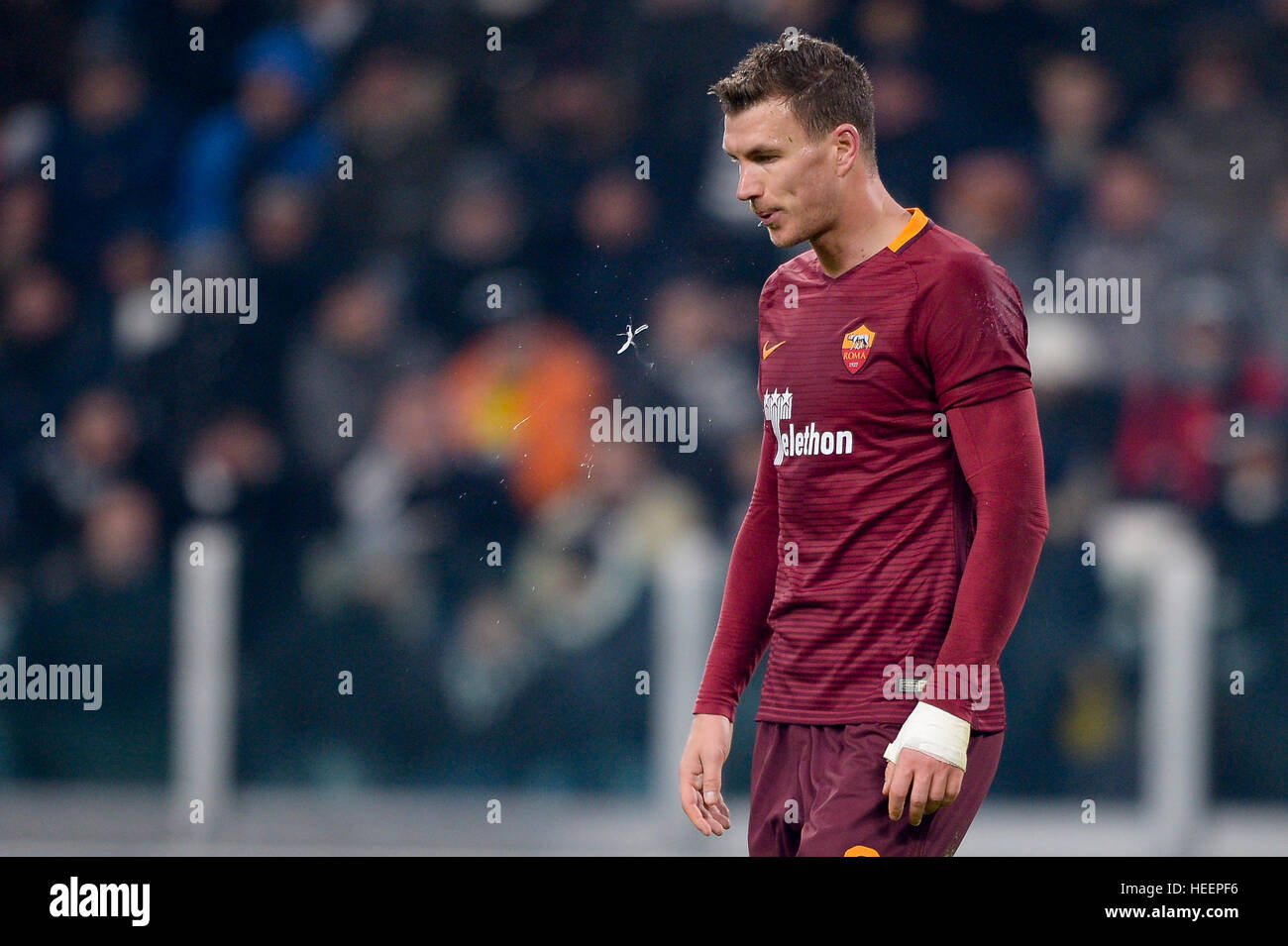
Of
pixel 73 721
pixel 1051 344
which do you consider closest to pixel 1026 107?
pixel 1051 344

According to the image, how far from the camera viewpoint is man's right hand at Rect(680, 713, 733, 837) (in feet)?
8.09

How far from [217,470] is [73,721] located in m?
0.89

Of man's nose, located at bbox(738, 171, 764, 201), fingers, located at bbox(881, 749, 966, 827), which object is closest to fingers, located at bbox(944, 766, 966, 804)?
fingers, located at bbox(881, 749, 966, 827)

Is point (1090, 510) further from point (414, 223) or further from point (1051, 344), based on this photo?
point (414, 223)

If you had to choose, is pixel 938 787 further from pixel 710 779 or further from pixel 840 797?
pixel 710 779

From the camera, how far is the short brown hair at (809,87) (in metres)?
2.40

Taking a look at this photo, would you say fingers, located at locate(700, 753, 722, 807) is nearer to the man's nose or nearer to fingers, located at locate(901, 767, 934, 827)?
fingers, located at locate(901, 767, 934, 827)

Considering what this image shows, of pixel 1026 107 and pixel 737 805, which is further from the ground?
pixel 1026 107

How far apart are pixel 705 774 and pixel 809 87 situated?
40.4 inches

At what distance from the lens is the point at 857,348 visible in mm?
2344

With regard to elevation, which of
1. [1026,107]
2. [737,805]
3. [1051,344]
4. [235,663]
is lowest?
[737,805]

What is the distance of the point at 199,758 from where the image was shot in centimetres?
489

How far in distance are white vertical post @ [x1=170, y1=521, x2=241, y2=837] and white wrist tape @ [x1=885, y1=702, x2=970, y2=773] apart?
3191mm

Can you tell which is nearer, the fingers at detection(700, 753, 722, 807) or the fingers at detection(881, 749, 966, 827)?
the fingers at detection(881, 749, 966, 827)
